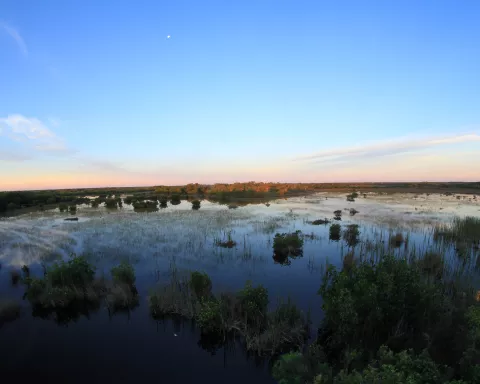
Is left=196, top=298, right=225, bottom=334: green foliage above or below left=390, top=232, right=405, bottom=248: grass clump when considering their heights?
below

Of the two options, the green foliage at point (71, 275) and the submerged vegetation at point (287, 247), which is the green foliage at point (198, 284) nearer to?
the green foliage at point (71, 275)

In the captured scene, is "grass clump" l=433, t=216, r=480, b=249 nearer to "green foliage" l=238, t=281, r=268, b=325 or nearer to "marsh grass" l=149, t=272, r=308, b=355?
"marsh grass" l=149, t=272, r=308, b=355

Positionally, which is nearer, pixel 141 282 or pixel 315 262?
pixel 141 282

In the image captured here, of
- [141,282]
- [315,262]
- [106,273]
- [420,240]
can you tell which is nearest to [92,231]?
[106,273]

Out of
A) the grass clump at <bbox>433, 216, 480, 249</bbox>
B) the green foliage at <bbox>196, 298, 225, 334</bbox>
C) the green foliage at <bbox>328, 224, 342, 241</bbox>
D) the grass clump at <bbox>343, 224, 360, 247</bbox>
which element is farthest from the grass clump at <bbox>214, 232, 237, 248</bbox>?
the grass clump at <bbox>433, 216, 480, 249</bbox>

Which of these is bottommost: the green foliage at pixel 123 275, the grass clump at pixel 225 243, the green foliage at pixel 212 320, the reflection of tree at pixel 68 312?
the reflection of tree at pixel 68 312

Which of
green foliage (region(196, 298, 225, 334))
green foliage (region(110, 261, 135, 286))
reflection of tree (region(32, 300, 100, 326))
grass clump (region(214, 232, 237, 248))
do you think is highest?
green foliage (region(110, 261, 135, 286))

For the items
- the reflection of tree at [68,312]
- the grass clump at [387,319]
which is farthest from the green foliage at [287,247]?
the reflection of tree at [68,312]

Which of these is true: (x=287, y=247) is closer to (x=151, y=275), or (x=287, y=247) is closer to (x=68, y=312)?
(x=151, y=275)

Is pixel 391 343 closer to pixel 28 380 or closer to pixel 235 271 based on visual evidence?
pixel 235 271
